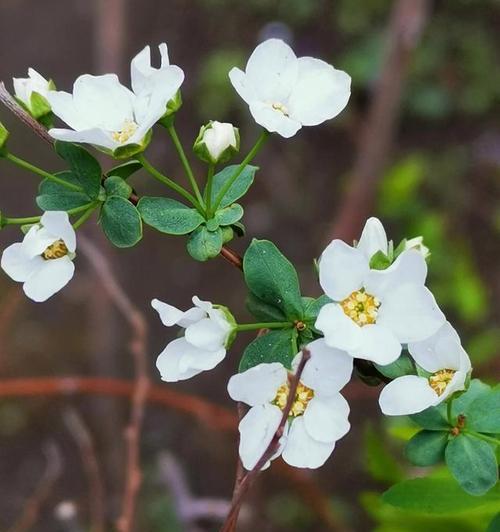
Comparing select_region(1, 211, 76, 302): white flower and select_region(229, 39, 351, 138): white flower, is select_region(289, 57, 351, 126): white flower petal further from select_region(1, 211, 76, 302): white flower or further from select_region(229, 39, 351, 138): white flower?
select_region(1, 211, 76, 302): white flower

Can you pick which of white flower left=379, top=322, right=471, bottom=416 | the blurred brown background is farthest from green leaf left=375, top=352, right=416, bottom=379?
the blurred brown background

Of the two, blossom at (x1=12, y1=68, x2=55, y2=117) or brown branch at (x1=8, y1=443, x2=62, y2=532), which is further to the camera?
brown branch at (x1=8, y1=443, x2=62, y2=532)

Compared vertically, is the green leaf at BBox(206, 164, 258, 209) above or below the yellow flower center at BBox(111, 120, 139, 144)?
below

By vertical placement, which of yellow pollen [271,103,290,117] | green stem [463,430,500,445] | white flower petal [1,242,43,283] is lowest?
green stem [463,430,500,445]

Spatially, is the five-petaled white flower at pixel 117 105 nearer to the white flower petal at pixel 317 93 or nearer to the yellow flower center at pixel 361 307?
the white flower petal at pixel 317 93

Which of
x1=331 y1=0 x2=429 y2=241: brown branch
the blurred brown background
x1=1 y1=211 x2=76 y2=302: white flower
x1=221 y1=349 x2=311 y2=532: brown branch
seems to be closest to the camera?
x1=221 y1=349 x2=311 y2=532: brown branch

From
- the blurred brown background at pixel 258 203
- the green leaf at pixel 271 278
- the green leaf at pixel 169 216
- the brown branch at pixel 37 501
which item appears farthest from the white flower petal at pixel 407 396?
the blurred brown background at pixel 258 203
